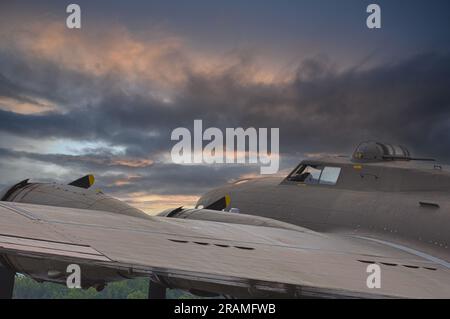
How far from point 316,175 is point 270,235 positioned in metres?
6.90

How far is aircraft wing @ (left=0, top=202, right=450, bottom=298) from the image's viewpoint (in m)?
6.14

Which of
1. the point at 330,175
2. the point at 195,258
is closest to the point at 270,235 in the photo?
the point at 195,258

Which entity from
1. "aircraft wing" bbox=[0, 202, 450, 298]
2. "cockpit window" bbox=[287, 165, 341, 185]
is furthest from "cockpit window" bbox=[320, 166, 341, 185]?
"aircraft wing" bbox=[0, 202, 450, 298]

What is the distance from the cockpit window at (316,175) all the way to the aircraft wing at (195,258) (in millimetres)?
6903

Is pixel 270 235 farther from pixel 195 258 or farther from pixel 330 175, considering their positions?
pixel 330 175

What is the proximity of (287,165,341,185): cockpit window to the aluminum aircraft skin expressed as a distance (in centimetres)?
4

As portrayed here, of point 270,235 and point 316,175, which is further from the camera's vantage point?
point 316,175

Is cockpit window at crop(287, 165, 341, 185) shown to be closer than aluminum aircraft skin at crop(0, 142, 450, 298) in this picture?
No

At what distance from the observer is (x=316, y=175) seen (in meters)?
18.1

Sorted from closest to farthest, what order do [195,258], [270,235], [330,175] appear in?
[195,258] < [270,235] < [330,175]

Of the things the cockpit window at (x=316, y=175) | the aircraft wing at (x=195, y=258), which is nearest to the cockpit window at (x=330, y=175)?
the cockpit window at (x=316, y=175)

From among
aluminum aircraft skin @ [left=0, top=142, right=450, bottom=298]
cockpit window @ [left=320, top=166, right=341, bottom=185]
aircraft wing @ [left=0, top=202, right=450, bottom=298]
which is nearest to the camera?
aircraft wing @ [left=0, top=202, right=450, bottom=298]

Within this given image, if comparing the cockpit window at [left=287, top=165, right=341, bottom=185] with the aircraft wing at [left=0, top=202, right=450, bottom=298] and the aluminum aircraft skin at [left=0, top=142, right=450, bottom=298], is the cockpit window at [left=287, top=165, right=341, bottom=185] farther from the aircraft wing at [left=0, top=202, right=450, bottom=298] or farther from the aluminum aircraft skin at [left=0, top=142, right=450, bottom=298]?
the aircraft wing at [left=0, top=202, right=450, bottom=298]
